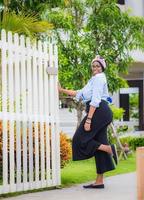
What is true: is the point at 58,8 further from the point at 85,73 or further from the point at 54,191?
the point at 54,191

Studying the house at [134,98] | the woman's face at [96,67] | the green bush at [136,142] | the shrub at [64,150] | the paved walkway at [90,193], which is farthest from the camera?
the house at [134,98]

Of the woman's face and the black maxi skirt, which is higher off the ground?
the woman's face

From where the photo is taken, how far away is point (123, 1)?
24734 millimetres

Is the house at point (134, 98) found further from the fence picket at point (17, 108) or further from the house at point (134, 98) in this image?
the fence picket at point (17, 108)

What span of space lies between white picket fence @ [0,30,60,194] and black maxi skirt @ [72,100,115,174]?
0.38 m

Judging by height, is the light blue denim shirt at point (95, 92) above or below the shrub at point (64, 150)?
above

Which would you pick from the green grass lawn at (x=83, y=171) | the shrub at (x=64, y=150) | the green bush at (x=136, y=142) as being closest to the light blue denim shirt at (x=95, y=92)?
the shrub at (x=64, y=150)

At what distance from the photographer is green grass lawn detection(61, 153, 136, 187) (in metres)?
9.88

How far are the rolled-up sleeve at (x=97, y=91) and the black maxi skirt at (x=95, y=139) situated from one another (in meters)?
0.15

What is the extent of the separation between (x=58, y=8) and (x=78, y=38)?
1.46m

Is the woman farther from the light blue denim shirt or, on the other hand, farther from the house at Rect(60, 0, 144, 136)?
the house at Rect(60, 0, 144, 136)

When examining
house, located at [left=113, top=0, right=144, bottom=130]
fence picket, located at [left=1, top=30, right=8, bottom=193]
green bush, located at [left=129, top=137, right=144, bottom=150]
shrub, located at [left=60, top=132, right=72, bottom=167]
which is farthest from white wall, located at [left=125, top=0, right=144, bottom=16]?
fence picket, located at [left=1, top=30, right=8, bottom=193]

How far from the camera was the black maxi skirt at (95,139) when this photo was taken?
8555mm

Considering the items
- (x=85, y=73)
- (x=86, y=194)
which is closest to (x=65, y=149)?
(x=86, y=194)
